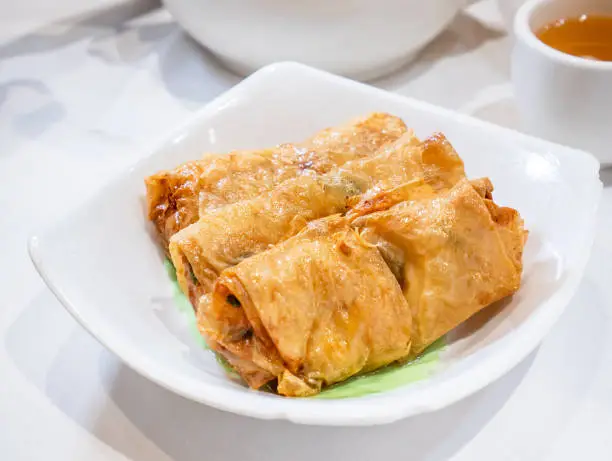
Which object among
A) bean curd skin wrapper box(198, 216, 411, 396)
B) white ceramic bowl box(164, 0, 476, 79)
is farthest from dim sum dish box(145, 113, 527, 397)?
white ceramic bowl box(164, 0, 476, 79)

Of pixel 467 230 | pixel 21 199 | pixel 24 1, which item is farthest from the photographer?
pixel 24 1

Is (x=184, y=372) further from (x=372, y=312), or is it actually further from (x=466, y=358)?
(x=466, y=358)

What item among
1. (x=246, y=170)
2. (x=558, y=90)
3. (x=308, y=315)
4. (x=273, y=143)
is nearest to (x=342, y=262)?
(x=308, y=315)

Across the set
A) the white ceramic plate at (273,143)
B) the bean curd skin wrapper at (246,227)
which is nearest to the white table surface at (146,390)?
the white ceramic plate at (273,143)

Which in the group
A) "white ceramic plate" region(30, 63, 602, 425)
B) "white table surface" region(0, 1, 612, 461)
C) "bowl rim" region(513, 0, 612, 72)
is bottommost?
"white table surface" region(0, 1, 612, 461)

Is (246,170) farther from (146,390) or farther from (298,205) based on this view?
(146,390)

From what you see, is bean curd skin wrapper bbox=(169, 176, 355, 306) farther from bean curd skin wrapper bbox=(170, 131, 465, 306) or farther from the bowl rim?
the bowl rim

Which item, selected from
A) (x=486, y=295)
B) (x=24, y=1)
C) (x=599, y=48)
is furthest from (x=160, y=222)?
(x=24, y=1)
